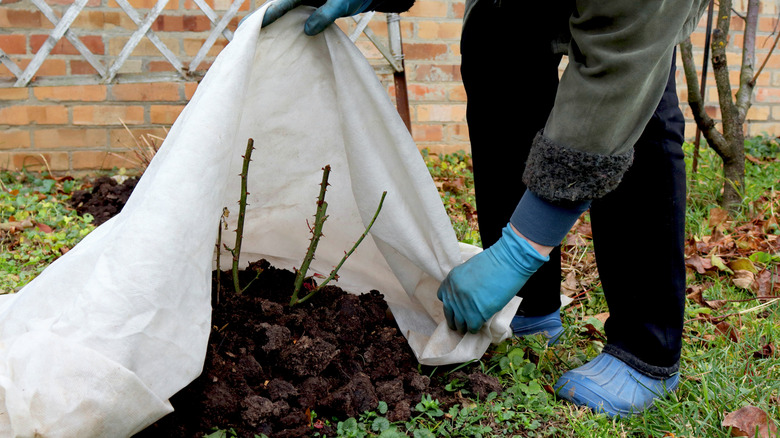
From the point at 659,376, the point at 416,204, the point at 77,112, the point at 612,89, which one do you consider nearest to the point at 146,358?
the point at 416,204

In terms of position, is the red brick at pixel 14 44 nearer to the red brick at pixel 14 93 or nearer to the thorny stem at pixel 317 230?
the red brick at pixel 14 93

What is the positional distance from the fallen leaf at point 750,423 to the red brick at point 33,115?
3176mm

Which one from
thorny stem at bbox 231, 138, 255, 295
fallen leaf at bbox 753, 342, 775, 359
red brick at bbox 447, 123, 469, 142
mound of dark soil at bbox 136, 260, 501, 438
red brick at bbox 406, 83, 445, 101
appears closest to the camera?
mound of dark soil at bbox 136, 260, 501, 438

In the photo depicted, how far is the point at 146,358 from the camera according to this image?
3.33 feet

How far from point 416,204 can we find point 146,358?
647 millimetres

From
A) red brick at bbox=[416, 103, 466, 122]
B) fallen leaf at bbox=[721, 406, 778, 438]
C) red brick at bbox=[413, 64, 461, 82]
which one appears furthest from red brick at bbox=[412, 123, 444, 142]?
fallen leaf at bbox=[721, 406, 778, 438]

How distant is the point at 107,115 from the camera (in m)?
3.32

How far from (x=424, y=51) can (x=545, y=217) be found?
245 centimetres

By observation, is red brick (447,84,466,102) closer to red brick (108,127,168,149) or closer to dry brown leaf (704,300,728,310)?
red brick (108,127,168,149)

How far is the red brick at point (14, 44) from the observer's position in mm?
3129

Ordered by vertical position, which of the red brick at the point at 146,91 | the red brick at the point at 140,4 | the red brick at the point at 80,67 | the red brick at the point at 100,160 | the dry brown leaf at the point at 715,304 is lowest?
the dry brown leaf at the point at 715,304

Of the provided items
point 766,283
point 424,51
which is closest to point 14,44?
point 424,51

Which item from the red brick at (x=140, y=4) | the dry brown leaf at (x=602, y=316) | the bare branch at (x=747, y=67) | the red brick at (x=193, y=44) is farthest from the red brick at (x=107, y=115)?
the bare branch at (x=747, y=67)

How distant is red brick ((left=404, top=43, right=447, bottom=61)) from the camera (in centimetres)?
353
